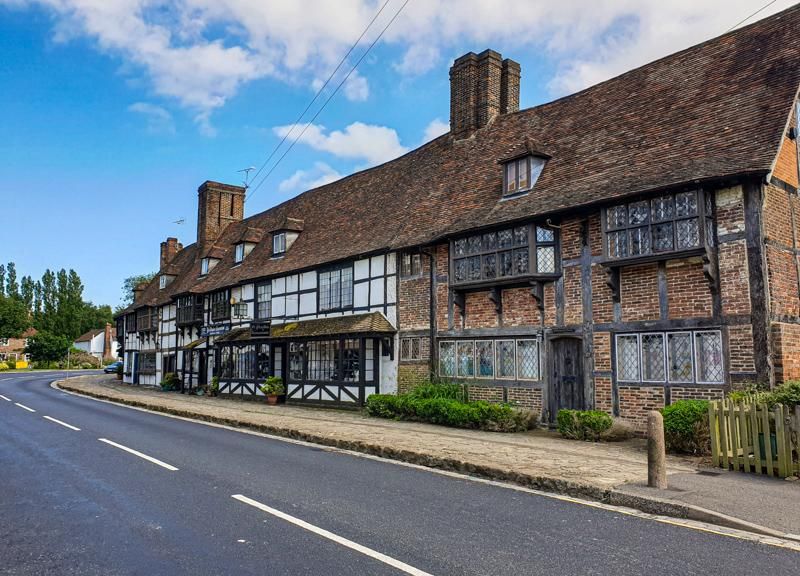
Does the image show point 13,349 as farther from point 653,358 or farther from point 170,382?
point 653,358

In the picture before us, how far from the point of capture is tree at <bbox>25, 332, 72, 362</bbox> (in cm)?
7356

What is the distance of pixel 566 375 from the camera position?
1505 centimetres

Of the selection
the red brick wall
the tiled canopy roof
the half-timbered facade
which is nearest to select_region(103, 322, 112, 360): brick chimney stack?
the half-timbered facade

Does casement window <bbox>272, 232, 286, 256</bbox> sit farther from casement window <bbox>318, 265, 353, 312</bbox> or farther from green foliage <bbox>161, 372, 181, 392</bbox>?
green foliage <bbox>161, 372, 181, 392</bbox>

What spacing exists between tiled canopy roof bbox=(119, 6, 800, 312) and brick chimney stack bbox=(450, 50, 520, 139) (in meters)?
0.58

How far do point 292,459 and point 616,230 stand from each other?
27.5 feet

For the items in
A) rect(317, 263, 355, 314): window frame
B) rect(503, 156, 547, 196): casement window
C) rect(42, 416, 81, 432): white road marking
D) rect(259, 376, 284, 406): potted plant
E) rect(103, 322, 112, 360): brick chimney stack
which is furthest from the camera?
rect(103, 322, 112, 360): brick chimney stack

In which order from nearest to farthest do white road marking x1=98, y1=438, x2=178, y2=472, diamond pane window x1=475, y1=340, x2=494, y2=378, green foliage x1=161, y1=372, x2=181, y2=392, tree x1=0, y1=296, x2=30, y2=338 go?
white road marking x1=98, y1=438, x2=178, y2=472 < diamond pane window x1=475, y1=340, x2=494, y2=378 < green foliage x1=161, y1=372, x2=181, y2=392 < tree x1=0, y1=296, x2=30, y2=338

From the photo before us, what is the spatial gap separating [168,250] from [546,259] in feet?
130

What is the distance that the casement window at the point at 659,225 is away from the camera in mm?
12391

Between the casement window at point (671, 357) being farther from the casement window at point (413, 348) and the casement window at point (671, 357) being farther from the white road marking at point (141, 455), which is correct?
the white road marking at point (141, 455)

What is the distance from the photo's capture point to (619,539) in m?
6.03

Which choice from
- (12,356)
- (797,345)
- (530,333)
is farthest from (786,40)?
(12,356)

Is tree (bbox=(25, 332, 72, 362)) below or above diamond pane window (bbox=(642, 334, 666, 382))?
above
